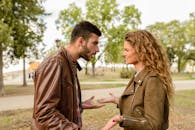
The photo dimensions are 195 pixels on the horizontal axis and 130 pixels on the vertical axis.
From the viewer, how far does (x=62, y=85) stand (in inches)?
112

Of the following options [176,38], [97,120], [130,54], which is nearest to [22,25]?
[97,120]

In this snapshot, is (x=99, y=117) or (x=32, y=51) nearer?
(x=99, y=117)

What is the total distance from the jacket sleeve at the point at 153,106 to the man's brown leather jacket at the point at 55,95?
623 millimetres

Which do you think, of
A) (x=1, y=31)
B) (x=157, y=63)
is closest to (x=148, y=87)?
(x=157, y=63)

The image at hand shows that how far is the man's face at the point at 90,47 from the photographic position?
310cm

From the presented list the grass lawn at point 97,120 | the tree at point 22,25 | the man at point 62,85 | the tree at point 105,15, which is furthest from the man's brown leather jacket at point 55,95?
the tree at point 105,15

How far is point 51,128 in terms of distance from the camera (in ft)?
8.90

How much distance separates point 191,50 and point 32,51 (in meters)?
52.9

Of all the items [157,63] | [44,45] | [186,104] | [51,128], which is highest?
[44,45]

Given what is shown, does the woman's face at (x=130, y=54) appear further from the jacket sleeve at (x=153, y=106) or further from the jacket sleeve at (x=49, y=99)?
the jacket sleeve at (x=49, y=99)

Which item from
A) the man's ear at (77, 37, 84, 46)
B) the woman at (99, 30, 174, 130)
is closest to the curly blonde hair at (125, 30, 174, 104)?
the woman at (99, 30, 174, 130)

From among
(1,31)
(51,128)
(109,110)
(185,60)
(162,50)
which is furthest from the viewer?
(185,60)

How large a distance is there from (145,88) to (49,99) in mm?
925

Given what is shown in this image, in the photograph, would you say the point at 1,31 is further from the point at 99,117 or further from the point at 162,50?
the point at 162,50
